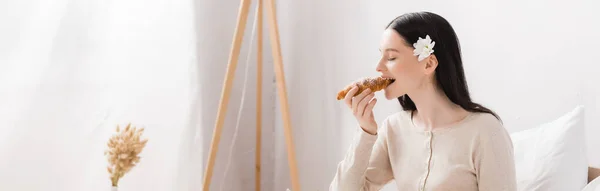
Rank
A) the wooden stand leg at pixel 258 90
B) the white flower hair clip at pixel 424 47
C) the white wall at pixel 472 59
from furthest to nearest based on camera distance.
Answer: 1. the wooden stand leg at pixel 258 90
2. the white wall at pixel 472 59
3. the white flower hair clip at pixel 424 47

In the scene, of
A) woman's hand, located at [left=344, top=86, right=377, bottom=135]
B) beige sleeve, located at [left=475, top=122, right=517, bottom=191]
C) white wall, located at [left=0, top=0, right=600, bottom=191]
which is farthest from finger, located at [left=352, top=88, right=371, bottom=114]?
white wall, located at [left=0, top=0, right=600, bottom=191]

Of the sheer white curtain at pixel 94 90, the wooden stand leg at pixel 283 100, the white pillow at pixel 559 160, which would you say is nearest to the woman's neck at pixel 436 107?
the white pillow at pixel 559 160

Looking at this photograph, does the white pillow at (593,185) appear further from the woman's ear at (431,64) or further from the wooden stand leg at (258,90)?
the wooden stand leg at (258,90)

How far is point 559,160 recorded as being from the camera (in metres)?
1.28

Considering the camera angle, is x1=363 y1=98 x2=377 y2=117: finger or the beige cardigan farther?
x1=363 y1=98 x2=377 y2=117: finger

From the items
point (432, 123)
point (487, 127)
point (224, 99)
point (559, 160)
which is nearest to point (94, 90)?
point (224, 99)

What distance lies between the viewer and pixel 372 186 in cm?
144

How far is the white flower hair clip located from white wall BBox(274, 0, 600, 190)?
463mm

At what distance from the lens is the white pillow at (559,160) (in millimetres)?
1276

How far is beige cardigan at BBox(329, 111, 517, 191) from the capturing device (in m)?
1.18

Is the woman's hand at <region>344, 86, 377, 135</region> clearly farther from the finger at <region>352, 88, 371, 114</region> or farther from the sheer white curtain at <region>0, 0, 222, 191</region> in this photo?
the sheer white curtain at <region>0, 0, 222, 191</region>

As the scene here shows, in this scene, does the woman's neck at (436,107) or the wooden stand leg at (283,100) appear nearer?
the woman's neck at (436,107)

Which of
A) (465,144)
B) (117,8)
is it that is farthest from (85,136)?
(465,144)

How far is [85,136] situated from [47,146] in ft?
0.38
